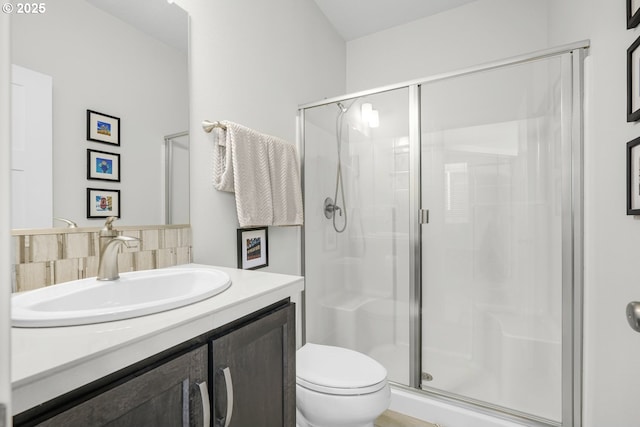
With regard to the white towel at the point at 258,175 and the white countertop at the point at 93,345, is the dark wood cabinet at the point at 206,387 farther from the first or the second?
the white towel at the point at 258,175

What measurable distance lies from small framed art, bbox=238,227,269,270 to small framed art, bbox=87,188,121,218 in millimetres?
578

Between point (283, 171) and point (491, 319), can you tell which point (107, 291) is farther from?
point (491, 319)

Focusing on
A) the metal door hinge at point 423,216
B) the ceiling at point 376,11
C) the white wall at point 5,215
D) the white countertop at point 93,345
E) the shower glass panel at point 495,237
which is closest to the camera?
the white wall at point 5,215

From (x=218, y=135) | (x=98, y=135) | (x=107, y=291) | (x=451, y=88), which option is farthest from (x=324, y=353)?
(x=451, y=88)

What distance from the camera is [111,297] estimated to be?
35.6 inches

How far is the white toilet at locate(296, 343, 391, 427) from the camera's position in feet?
4.05

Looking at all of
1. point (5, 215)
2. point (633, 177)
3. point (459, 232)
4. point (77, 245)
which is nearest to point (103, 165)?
point (77, 245)

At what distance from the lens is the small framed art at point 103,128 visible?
3.23ft

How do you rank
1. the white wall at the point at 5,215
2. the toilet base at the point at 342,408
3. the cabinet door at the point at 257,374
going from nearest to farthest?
the white wall at the point at 5,215
the cabinet door at the point at 257,374
the toilet base at the point at 342,408

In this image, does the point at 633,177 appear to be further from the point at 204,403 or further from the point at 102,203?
the point at 102,203

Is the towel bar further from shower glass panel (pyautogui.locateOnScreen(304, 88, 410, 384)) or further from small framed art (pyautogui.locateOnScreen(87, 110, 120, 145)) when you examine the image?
shower glass panel (pyautogui.locateOnScreen(304, 88, 410, 384))

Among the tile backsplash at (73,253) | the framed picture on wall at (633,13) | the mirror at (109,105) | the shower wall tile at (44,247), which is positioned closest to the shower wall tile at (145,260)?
the tile backsplash at (73,253)

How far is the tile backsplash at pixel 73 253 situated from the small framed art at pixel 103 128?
0.29 meters

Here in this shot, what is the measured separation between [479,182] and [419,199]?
12.2 inches
